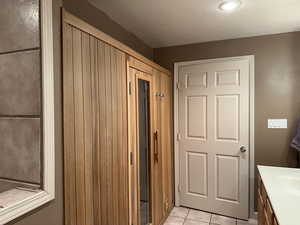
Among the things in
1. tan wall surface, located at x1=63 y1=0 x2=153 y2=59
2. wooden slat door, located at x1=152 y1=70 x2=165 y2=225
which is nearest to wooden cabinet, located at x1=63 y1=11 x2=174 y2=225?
wooden slat door, located at x1=152 y1=70 x2=165 y2=225

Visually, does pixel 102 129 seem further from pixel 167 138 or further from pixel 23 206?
pixel 167 138

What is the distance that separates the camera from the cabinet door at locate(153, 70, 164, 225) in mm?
2232

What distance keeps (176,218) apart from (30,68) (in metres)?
2.53

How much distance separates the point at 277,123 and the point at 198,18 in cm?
159

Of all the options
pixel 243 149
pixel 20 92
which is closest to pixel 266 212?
pixel 243 149

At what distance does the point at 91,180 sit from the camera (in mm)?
1206

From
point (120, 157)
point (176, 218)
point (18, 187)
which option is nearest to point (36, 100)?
point (18, 187)

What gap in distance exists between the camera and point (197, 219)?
2.61 metres

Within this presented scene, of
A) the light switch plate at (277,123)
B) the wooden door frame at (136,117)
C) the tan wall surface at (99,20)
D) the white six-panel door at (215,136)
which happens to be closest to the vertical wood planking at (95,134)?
the wooden door frame at (136,117)

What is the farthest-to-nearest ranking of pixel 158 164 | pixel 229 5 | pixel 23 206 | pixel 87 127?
pixel 158 164, pixel 229 5, pixel 87 127, pixel 23 206

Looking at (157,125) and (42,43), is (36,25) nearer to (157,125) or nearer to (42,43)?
(42,43)

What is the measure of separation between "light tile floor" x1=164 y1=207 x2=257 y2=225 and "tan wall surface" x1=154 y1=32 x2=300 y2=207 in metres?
0.85

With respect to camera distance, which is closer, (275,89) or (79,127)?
(79,127)

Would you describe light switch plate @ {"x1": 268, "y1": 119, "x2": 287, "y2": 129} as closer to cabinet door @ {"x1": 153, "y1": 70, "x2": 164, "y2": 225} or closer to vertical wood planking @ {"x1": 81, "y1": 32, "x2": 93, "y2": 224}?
cabinet door @ {"x1": 153, "y1": 70, "x2": 164, "y2": 225}
